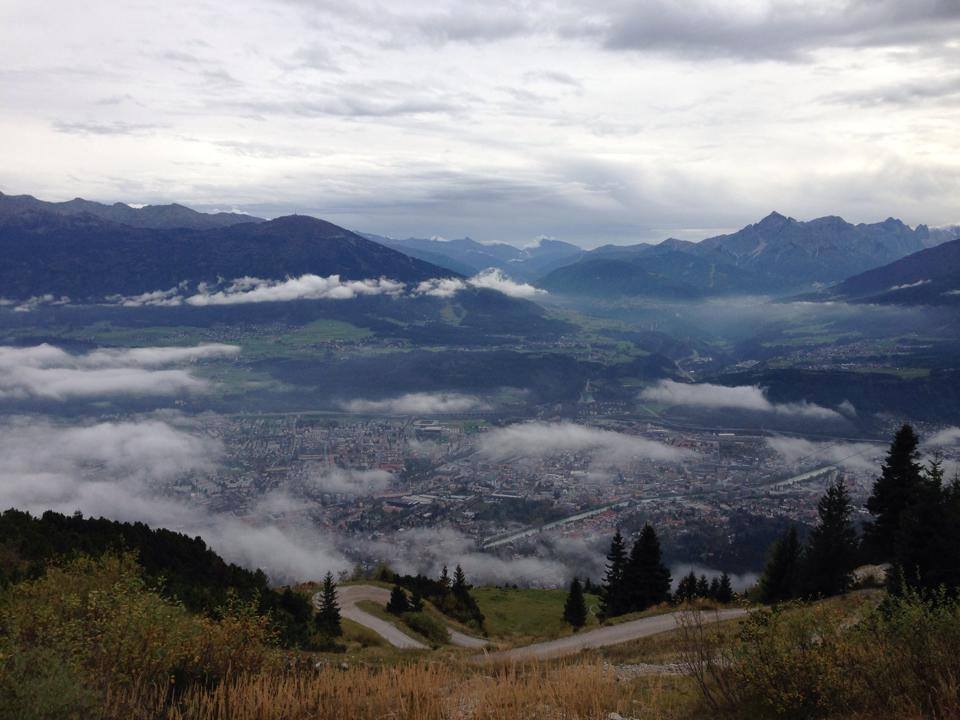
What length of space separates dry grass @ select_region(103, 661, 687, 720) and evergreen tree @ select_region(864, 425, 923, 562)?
2587 cm

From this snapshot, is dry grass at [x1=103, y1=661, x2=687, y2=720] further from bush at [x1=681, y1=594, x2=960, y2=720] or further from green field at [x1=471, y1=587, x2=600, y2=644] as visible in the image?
green field at [x1=471, y1=587, x2=600, y2=644]

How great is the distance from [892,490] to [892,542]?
3301mm

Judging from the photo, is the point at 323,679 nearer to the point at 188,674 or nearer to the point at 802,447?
the point at 188,674

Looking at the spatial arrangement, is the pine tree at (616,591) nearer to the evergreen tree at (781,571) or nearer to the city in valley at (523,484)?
the evergreen tree at (781,571)

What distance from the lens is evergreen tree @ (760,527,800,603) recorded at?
26.1 meters

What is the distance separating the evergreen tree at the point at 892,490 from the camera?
27422 millimetres

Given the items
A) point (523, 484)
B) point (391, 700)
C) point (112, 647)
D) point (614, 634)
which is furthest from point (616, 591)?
→ point (523, 484)

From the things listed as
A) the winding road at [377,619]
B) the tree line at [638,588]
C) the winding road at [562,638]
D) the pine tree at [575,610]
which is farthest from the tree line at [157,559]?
the tree line at [638,588]

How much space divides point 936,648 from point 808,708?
1.43 m

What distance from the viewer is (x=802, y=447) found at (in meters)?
131

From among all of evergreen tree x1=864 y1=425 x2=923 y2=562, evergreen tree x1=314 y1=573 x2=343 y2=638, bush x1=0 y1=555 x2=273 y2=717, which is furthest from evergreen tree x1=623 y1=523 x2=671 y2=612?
bush x1=0 y1=555 x2=273 y2=717

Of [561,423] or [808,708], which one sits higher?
[808,708]

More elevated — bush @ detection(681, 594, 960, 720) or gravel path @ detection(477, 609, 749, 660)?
bush @ detection(681, 594, 960, 720)

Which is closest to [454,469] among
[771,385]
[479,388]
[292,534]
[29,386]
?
[292,534]
